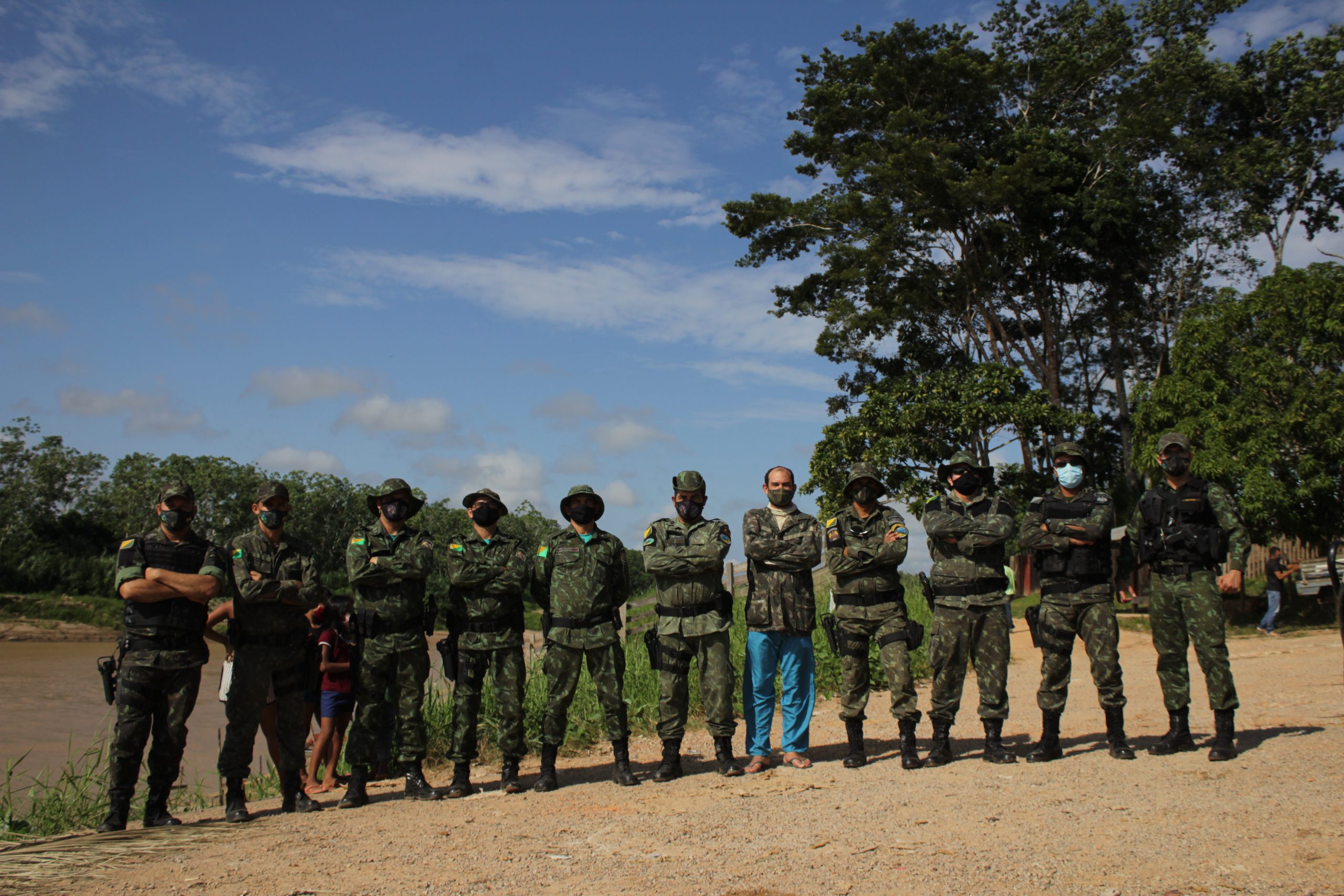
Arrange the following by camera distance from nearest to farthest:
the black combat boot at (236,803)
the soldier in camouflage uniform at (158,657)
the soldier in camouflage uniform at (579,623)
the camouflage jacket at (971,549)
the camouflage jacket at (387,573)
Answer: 1. the soldier in camouflage uniform at (158,657)
2. the black combat boot at (236,803)
3. the camouflage jacket at (387,573)
4. the soldier in camouflage uniform at (579,623)
5. the camouflage jacket at (971,549)

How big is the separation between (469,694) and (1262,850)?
14.3 feet

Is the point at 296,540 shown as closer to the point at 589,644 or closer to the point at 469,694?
the point at 469,694

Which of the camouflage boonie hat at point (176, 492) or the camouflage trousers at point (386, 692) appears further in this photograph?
the camouflage trousers at point (386, 692)

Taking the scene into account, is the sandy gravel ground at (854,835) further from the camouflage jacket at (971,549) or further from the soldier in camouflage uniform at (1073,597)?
the camouflage jacket at (971,549)

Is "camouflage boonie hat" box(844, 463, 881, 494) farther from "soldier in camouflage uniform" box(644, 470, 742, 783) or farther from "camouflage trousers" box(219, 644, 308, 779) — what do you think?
"camouflage trousers" box(219, 644, 308, 779)

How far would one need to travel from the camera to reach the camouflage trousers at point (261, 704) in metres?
5.52

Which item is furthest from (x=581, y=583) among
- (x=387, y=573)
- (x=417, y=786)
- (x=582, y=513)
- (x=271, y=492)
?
(x=271, y=492)

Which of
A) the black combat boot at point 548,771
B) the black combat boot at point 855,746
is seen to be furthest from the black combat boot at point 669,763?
Result: the black combat boot at point 855,746

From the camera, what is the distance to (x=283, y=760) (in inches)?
224

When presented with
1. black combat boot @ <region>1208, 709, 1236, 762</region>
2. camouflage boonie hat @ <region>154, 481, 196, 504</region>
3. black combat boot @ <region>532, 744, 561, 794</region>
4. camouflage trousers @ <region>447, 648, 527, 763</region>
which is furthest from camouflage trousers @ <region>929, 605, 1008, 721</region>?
camouflage boonie hat @ <region>154, 481, 196, 504</region>

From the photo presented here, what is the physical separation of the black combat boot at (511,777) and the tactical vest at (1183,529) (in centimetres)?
444

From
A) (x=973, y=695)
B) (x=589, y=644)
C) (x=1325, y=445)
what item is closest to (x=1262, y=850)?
(x=589, y=644)

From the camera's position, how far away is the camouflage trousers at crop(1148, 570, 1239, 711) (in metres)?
5.84

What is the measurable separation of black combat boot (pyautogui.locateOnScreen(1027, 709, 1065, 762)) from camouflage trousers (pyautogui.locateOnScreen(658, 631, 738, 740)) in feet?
6.69
